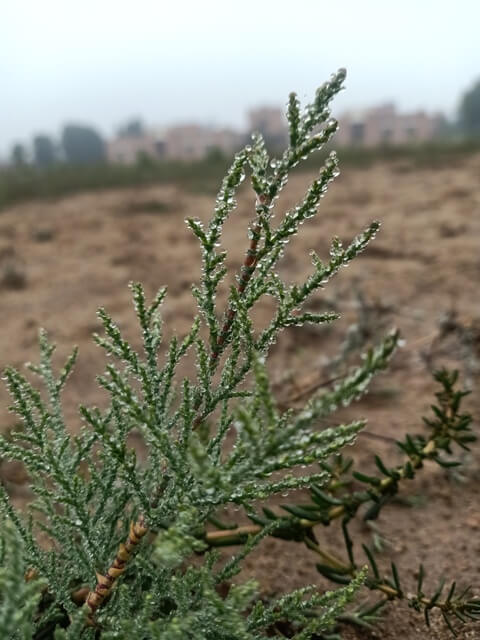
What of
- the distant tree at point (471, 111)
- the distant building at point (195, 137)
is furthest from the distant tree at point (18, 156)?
the distant building at point (195, 137)

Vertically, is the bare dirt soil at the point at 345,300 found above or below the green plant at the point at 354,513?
below

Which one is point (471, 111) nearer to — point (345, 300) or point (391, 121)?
point (391, 121)

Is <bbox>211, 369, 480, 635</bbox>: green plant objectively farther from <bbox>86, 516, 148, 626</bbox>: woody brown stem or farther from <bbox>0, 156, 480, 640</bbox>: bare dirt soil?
<bbox>86, 516, 148, 626</bbox>: woody brown stem

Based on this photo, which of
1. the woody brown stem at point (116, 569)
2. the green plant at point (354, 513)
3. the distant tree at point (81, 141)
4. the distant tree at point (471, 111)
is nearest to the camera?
the woody brown stem at point (116, 569)

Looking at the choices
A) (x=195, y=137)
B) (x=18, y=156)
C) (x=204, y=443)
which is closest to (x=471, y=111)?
(x=195, y=137)

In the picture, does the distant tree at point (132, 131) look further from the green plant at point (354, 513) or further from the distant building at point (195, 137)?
the green plant at point (354, 513)

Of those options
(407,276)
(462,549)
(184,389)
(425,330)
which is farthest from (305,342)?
(184,389)

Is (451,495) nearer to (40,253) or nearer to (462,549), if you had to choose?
(462,549)
